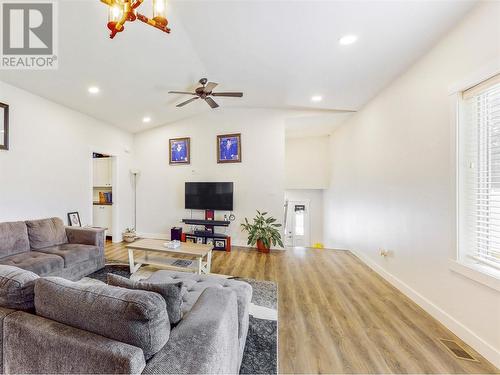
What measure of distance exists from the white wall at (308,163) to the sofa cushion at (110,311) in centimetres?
586

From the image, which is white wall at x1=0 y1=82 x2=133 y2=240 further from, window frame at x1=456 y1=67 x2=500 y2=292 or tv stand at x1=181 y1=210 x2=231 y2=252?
window frame at x1=456 y1=67 x2=500 y2=292

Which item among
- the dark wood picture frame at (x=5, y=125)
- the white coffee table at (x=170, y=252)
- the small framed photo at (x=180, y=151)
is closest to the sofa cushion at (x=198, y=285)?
the white coffee table at (x=170, y=252)

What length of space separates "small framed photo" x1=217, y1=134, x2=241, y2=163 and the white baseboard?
352 cm

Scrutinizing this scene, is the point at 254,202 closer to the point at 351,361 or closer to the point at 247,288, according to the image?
the point at 247,288

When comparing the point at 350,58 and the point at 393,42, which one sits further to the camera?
the point at 350,58

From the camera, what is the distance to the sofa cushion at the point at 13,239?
8.34 feet

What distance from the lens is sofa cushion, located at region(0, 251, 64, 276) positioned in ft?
7.61

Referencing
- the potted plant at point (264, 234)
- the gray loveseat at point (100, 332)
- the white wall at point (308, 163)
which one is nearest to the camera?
the gray loveseat at point (100, 332)

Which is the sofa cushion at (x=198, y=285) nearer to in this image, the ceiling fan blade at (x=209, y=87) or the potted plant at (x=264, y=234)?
the potted plant at (x=264, y=234)

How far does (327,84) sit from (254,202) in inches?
105

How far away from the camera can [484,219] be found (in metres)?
1.83

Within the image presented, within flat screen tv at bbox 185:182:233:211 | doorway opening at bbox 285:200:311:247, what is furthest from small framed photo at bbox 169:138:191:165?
doorway opening at bbox 285:200:311:247

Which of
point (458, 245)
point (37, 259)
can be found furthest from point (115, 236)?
point (458, 245)

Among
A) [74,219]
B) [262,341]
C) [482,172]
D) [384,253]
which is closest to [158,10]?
[262,341]
